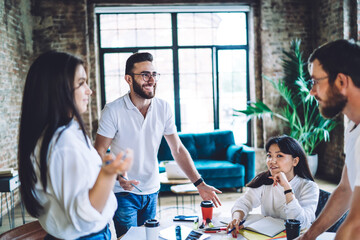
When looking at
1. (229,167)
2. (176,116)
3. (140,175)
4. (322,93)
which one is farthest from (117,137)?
(176,116)

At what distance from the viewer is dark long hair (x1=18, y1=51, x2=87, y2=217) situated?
44.6 inches

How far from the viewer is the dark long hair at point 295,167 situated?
2.20 m

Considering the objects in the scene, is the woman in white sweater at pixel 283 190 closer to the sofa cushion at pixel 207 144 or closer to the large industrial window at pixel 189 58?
the sofa cushion at pixel 207 144

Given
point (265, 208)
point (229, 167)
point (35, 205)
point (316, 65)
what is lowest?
point (229, 167)

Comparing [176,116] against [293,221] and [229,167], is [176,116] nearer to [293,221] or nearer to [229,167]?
[229,167]

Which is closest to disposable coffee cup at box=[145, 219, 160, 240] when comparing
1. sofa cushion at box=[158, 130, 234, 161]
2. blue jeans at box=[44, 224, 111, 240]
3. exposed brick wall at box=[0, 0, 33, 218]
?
blue jeans at box=[44, 224, 111, 240]

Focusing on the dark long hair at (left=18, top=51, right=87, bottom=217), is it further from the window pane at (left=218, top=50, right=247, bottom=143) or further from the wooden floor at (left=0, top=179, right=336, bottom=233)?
the window pane at (left=218, top=50, right=247, bottom=143)

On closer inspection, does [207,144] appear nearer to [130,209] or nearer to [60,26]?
[60,26]

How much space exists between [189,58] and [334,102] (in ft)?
16.6

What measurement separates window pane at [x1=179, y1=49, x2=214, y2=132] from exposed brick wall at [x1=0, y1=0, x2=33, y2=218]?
2.62 m

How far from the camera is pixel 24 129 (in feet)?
3.80

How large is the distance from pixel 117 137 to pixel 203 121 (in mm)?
4169

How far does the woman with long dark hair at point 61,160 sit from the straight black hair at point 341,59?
78cm

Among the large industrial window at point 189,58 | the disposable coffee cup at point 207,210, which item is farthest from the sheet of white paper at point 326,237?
the large industrial window at point 189,58
